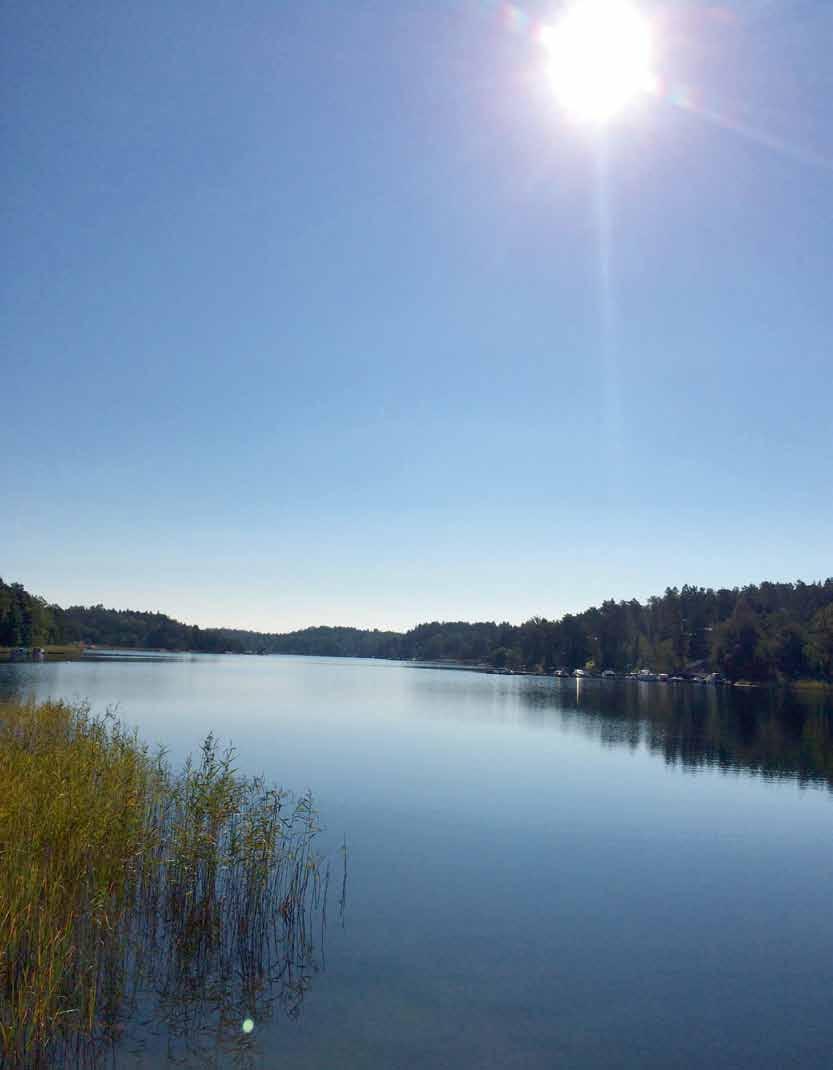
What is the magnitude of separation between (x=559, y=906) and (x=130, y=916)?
10000 millimetres

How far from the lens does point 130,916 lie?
48.6 ft

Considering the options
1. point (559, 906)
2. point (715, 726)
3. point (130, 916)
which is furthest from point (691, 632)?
point (130, 916)

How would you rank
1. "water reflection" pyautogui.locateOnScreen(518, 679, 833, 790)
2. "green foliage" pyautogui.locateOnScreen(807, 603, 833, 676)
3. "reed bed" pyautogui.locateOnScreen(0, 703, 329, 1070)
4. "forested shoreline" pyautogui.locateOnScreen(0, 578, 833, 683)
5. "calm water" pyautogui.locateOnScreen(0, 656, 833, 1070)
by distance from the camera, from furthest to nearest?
"forested shoreline" pyautogui.locateOnScreen(0, 578, 833, 683), "green foliage" pyautogui.locateOnScreen(807, 603, 833, 676), "water reflection" pyautogui.locateOnScreen(518, 679, 833, 790), "calm water" pyautogui.locateOnScreen(0, 656, 833, 1070), "reed bed" pyautogui.locateOnScreen(0, 703, 329, 1070)

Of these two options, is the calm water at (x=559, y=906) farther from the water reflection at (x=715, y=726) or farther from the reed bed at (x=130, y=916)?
the reed bed at (x=130, y=916)

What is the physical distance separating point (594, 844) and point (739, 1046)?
12.9 m

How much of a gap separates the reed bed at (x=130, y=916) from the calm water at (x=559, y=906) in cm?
76

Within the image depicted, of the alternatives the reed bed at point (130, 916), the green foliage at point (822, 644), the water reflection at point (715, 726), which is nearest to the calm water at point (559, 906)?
the water reflection at point (715, 726)

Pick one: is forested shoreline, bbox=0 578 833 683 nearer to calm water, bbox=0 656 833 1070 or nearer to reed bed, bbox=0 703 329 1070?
calm water, bbox=0 656 833 1070

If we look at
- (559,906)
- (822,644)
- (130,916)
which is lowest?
(559,906)

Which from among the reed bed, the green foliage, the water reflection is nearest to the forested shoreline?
the green foliage

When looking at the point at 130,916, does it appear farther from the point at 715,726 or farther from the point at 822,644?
the point at 822,644

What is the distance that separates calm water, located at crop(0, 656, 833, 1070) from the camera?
39.9ft

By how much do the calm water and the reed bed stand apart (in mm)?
758

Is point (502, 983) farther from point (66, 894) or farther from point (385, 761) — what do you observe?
point (385, 761)
